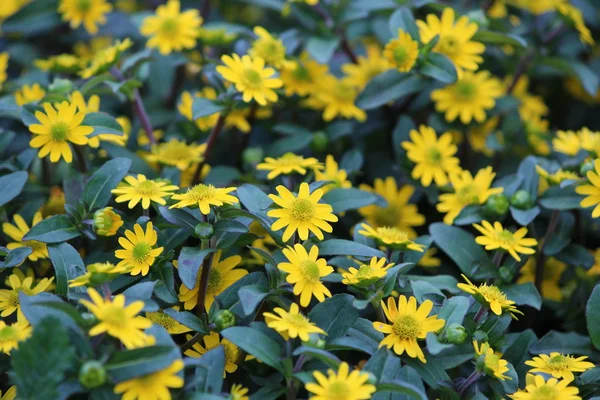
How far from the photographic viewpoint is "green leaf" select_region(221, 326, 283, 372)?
44.5 inches

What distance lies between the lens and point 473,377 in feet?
4.00

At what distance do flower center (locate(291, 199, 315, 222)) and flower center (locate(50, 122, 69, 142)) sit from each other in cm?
54

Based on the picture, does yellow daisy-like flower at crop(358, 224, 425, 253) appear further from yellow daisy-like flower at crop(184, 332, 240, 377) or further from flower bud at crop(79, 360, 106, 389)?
flower bud at crop(79, 360, 106, 389)

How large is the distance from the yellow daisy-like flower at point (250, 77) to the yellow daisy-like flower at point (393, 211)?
0.37 m

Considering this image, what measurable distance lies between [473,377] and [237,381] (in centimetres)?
45

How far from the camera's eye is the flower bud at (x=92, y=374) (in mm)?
1011

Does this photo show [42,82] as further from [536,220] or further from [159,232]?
[536,220]

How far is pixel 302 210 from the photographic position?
1.32 metres

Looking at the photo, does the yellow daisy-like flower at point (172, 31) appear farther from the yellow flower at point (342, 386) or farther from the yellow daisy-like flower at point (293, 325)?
the yellow flower at point (342, 386)

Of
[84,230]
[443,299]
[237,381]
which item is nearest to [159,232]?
[84,230]

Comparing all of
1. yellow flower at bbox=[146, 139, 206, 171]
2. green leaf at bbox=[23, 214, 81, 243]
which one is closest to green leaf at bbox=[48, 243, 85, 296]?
green leaf at bbox=[23, 214, 81, 243]

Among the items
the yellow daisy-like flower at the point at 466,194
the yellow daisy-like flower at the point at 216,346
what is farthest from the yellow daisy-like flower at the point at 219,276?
the yellow daisy-like flower at the point at 466,194

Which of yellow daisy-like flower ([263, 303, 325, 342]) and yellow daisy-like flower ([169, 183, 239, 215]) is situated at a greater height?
yellow daisy-like flower ([169, 183, 239, 215])

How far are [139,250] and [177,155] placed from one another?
0.45m
